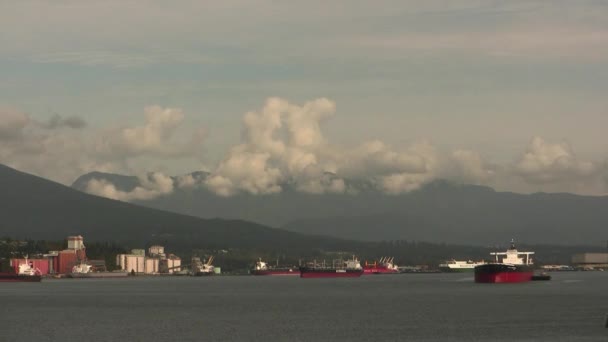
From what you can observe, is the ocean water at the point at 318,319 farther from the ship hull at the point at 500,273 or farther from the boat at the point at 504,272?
the boat at the point at 504,272

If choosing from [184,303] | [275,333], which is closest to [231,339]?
[275,333]

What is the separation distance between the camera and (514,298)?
13238cm

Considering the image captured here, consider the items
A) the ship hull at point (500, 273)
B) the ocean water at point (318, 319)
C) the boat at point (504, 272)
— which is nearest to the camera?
the ocean water at point (318, 319)

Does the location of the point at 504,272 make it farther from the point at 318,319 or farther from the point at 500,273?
the point at 318,319

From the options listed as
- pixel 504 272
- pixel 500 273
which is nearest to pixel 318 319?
pixel 504 272

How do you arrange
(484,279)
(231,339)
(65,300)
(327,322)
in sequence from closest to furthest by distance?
(231,339) → (327,322) → (65,300) → (484,279)

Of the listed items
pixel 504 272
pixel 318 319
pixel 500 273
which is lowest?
pixel 318 319

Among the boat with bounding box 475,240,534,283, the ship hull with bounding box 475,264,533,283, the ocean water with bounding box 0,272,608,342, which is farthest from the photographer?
the boat with bounding box 475,240,534,283

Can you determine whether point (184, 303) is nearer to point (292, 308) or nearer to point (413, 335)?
point (292, 308)

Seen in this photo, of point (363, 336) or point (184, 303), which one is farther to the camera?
point (184, 303)

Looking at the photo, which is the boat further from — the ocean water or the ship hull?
the ocean water

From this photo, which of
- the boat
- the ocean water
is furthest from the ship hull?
the ocean water

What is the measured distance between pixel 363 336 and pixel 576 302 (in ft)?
167

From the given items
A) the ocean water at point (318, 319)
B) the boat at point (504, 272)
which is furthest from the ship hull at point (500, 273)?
the ocean water at point (318, 319)
